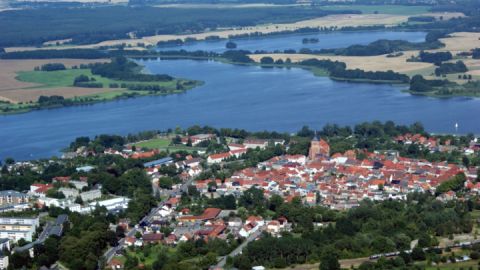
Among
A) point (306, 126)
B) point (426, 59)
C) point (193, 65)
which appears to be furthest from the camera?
point (193, 65)

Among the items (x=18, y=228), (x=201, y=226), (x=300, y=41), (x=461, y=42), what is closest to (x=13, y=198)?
(x=18, y=228)

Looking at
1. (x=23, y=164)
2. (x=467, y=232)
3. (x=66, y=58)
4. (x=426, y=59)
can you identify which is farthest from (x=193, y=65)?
(x=467, y=232)

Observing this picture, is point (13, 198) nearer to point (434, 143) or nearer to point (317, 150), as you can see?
point (317, 150)

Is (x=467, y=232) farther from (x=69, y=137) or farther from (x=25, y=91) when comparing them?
(x=25, y=91)

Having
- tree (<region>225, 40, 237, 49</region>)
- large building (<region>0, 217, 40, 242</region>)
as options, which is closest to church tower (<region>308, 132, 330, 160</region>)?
large building (<region>0, 217, 40, 242</region>)

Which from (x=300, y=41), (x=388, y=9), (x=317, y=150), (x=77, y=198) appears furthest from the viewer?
(x=388, y=9)

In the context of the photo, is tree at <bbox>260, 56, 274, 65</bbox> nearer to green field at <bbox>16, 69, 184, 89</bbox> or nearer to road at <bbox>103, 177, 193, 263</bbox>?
green field at <bbox>16, 69, 184, 89</bbox>
